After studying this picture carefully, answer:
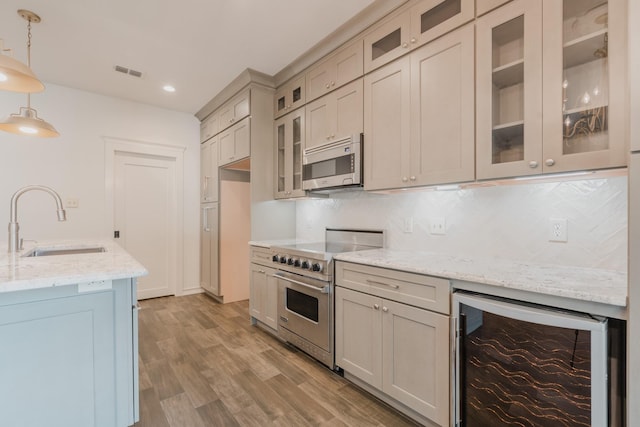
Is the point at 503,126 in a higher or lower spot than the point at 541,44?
lower

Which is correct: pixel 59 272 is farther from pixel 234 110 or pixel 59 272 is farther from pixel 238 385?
pixel 234 110

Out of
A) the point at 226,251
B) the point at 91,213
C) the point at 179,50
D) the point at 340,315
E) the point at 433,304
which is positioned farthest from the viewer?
the point at 226,251

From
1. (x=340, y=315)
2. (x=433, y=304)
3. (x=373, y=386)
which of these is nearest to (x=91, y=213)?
(x=340, y=315)

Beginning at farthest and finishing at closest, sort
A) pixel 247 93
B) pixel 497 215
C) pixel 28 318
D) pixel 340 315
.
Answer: pixel 247 93 → pixel 340 315 → pixel 497 215 → pixel 28 318

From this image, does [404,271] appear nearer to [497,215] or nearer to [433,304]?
[433,304]

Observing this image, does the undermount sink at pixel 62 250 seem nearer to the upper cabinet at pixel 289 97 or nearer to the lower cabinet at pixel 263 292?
the lower cabinet at pixel 263 292

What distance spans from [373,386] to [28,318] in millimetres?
1840

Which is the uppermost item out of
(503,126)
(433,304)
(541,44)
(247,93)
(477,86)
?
(247,93)

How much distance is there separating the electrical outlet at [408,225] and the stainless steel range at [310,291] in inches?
8.9

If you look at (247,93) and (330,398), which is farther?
(247,93)

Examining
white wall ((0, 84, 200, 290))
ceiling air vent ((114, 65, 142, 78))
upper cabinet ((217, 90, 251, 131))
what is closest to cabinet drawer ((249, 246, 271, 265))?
upper cabinet ((217, 90, 251, 131))

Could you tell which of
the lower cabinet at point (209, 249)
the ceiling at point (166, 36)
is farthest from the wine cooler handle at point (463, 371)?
the lower cabinet at point (209, 249)

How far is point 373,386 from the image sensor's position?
1911mm

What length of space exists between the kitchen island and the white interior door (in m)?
2.84
